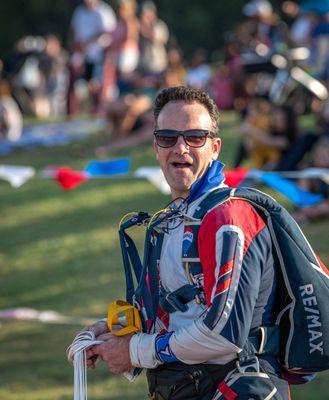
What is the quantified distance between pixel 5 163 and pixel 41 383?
1008 cm

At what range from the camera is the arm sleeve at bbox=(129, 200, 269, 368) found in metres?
3.48

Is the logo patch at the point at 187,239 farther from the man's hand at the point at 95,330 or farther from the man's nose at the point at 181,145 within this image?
the man's hand at the point at 95,330

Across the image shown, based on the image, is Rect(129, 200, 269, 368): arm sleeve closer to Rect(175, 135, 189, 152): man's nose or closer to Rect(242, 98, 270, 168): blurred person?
Rect(175, 135, 189, 152): man's nose

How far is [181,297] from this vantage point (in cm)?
370

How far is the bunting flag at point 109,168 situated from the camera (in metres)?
9.08

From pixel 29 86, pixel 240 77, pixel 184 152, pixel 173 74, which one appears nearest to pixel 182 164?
pixel 184 152

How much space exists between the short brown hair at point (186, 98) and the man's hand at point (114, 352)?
0.82 m

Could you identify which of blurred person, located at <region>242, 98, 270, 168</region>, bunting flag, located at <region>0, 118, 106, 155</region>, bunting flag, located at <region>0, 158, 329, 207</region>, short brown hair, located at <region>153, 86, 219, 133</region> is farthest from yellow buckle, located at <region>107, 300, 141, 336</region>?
bunting flag, located at <region>0, 118, 106, 155</region>

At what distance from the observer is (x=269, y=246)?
3.61 m

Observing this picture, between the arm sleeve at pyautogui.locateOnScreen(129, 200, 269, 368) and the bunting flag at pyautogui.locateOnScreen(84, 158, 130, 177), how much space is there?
551 centimetres

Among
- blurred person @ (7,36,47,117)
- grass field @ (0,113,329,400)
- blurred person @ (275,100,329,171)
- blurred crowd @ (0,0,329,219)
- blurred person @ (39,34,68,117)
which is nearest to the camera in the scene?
grass field @ (0,113,329,400)

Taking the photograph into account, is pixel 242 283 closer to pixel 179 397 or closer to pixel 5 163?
pixel 179 397

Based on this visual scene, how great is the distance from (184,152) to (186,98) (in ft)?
0.67

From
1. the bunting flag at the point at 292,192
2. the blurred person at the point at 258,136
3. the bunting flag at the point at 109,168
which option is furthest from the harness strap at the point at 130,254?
the blurred person at the point at 258,136
